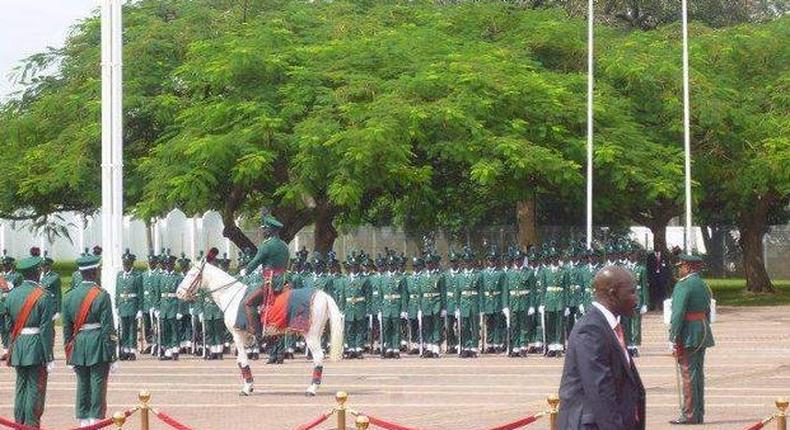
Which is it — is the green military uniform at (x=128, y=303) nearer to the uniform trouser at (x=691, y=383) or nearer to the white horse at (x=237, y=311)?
the white horse at (x=237, y=311)

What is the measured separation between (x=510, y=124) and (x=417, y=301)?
9426mm

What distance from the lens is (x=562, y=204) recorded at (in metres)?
48.9

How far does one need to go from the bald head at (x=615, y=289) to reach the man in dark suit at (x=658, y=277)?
3423cm

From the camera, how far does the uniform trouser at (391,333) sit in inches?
1208

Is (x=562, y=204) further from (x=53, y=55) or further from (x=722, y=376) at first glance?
(x=722, y=376)

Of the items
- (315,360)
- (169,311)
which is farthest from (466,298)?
(315,360)

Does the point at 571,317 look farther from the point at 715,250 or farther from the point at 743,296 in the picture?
the point at 715,250

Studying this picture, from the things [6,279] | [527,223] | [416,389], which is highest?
[527,223]

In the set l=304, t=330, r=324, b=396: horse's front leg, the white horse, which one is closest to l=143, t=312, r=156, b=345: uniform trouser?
the white horse

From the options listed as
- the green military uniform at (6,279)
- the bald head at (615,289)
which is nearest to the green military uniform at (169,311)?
the green military uniform at (6,279)

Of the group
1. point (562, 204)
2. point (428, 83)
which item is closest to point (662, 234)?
point (562, 204)

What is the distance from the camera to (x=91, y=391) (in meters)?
16.8

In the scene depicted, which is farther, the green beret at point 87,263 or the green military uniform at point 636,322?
the green military uniform at point 636,322

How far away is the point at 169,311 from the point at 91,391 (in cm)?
1429
